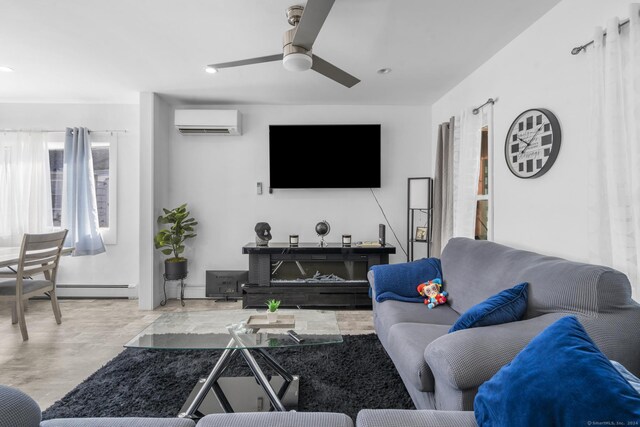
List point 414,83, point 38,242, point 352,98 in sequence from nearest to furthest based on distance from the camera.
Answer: point 38,242, point 414,83, point 352,98

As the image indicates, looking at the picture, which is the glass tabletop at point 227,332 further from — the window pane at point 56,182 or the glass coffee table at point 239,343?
the window pane at point 56,182

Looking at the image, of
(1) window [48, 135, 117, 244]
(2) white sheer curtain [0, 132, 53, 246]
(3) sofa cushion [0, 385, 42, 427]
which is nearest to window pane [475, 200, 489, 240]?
(3) sofa cushion [0, 385, 42, 427]

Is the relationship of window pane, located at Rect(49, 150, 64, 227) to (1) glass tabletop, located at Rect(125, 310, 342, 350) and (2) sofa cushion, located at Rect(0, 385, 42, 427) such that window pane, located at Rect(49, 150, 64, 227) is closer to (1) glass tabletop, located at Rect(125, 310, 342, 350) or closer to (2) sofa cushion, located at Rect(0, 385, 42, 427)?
(1) glass tabletop, located at Rect(125, 310, 342, 350)

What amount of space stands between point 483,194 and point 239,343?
2.52m

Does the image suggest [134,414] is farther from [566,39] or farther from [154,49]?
[566,39]

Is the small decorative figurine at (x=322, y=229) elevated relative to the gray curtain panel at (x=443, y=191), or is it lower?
lower

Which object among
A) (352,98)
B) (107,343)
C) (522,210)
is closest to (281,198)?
(352,98)

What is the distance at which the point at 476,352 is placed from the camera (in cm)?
135

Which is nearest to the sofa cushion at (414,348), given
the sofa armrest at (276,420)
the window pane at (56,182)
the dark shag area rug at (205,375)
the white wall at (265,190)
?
the dark shag area rug at (205,375)

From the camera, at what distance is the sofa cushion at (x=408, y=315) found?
7.15 ft

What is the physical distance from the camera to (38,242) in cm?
310

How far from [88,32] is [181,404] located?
2.69 meters

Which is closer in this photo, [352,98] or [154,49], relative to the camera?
[154,49]

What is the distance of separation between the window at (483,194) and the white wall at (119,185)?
3979 millimetres
